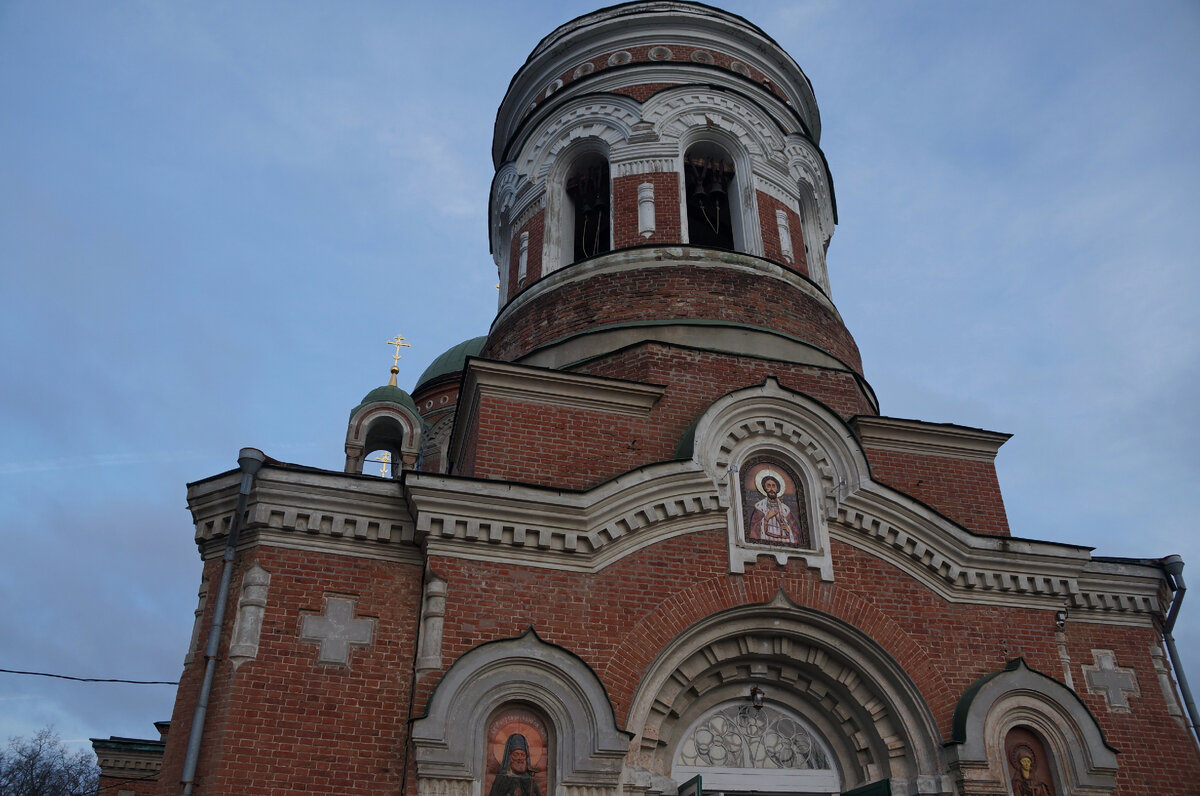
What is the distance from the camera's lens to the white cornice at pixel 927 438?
34.1 ft

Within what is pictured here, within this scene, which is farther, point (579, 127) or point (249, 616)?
point (579, 127)

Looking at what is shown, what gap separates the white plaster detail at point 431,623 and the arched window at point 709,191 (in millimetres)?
7033

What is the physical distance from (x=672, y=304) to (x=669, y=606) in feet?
13.7

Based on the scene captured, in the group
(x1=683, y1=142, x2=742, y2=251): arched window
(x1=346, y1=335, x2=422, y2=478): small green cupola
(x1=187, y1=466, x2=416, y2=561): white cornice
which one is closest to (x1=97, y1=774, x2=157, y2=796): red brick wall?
(x1=346, y1=335, x2=422, y2=478): small green cupola

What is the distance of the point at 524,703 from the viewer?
778 centimetres

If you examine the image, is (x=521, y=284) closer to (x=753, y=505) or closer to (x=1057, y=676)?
(x=753, y=505)

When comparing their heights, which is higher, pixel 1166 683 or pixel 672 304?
pixel 672 304

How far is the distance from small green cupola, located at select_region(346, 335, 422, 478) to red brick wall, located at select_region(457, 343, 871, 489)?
464 cm

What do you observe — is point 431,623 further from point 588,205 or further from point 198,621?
point 588,205

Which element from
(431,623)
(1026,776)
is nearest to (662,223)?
(431,623)

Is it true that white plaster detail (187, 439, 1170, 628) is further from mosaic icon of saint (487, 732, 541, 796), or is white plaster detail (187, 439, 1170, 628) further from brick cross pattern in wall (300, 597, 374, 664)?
mosaic icon of saint (487, 732, 541, 796)

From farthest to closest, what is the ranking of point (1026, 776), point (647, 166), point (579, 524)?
point (647, 166), point (1026, 776), point (579, 524)

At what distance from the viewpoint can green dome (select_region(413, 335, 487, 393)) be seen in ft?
73.8

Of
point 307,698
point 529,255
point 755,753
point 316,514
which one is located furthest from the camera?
point 529,255
